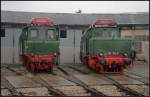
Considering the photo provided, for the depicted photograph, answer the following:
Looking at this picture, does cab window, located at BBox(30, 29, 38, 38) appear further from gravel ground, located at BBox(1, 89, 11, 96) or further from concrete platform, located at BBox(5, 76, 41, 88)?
gravel ground, located at BBox(1, 89, 11, 96)

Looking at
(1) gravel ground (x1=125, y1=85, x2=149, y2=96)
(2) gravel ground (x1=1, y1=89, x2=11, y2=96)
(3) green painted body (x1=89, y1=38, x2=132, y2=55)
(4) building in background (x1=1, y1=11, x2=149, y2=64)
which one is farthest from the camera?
(4) building in background (x1=1, y1=11, x2=149, y2=64)

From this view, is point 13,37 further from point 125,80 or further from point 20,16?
point 125,80

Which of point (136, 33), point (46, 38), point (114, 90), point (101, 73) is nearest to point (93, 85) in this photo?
point (114, 90)

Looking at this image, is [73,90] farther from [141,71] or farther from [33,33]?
[141,71]

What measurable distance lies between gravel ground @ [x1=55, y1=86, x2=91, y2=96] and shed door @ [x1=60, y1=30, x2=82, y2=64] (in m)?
19.4

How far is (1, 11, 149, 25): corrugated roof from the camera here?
38088 mm

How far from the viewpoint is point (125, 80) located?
806 inches

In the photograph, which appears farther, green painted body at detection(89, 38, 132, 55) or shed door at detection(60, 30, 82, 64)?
shed door at detection(60, 30, 82, 64)

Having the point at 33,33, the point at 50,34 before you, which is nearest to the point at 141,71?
the point at 50,34

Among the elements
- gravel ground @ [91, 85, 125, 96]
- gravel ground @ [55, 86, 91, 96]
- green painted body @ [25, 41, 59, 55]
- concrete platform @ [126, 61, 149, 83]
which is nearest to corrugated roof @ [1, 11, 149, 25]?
concrete platform @ [126, 61, 149, 83]

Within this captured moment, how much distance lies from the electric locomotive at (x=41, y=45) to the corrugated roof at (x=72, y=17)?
12.2 metres

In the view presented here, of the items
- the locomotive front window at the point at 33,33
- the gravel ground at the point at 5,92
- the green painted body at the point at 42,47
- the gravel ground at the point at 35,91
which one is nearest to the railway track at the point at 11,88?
the gravel ground at the point at 5,92

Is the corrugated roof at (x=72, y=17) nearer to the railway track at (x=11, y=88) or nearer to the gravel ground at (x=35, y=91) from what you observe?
the railway track at (x=11, y=88)

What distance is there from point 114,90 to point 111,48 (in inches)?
298
